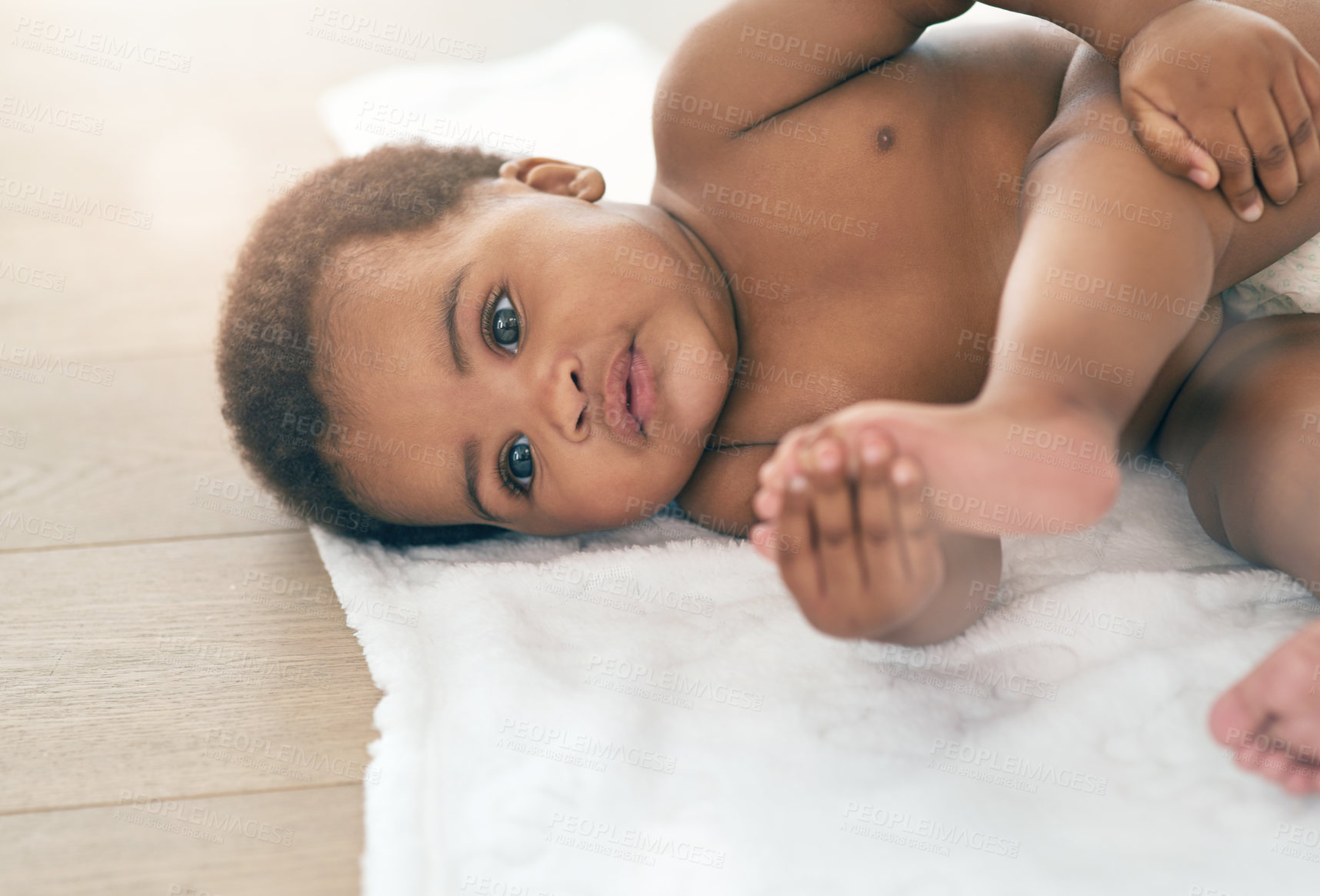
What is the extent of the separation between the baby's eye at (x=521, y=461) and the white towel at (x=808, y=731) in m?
0.08

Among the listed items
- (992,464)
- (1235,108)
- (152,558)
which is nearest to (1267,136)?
(1235,108)

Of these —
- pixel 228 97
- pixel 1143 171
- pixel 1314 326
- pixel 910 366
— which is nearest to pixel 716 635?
pixel 910 366

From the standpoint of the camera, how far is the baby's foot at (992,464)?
613mm

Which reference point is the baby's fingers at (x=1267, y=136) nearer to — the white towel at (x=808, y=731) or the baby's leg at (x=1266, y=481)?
the baby's leg at (x=1266, y=481)

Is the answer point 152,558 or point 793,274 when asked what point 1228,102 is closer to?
point 793,274

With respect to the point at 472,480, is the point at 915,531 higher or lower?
higher

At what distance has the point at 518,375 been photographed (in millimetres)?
949

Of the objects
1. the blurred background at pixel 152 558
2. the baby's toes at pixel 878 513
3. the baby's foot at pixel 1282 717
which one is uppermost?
the baby's toes at pixel 878 513

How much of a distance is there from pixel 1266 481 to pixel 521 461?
643 millimetres

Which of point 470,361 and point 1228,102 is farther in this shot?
point 470,361

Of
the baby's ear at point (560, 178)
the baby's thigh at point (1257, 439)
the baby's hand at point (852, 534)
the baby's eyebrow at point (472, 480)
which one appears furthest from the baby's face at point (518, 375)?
the baby's thigh at point (1257, 439)

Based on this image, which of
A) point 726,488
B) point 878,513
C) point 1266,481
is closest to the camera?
point 878,513

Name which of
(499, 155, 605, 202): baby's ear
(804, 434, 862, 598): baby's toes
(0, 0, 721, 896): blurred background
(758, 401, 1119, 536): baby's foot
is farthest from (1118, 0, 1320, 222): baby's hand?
(0, 0, 721, 896): blurred background

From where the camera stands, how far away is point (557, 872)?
67 cm
